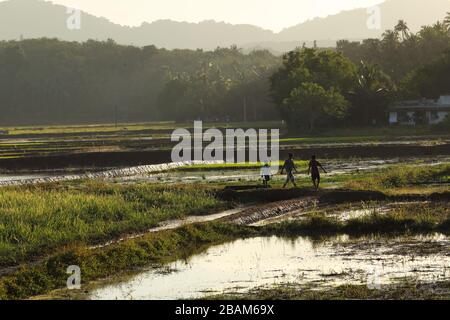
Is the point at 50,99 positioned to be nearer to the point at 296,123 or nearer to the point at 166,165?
the point at 296,123

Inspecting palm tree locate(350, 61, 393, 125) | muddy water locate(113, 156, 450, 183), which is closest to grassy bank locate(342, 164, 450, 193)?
muddy water locate(113, 156, 450, 183)

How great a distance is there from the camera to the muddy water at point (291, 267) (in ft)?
51.4

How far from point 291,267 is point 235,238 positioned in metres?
Answer: 4.54

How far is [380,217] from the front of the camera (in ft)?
74.4

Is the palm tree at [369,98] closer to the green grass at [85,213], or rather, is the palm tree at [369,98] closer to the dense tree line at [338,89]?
the dense tree line at [338,89]

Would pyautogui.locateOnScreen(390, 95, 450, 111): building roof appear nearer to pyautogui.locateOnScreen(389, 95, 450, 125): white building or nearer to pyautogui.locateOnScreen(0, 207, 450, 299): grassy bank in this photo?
pyautogui.locateOnScreen(389, 95, 450, 125): white building

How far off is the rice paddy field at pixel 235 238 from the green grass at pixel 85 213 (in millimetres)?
49

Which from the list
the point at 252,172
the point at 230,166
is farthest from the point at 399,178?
the point at 230,166

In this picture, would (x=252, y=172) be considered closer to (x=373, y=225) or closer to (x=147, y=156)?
(x=147, y=156)

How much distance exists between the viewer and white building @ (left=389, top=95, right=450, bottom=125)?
78062 millimetres

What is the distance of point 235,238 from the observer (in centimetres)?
2209

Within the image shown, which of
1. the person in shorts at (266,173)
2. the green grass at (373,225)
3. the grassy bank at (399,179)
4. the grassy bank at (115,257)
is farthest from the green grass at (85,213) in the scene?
the grassy bank at (399,179)

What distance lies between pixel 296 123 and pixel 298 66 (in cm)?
944
